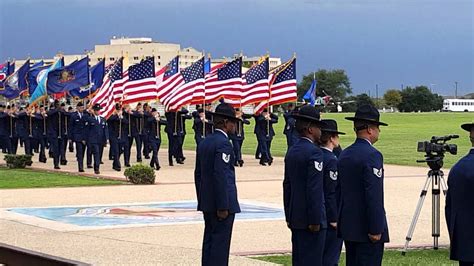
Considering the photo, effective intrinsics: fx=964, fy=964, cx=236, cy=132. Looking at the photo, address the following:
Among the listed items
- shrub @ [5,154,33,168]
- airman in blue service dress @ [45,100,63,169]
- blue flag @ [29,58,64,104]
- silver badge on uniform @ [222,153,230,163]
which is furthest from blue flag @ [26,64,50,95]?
silver badge on uniform @ [222,153,230,163]

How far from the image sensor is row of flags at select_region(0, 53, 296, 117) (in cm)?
2877

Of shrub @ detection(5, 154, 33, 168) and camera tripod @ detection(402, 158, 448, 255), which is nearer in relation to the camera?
camera tripod @ detection(402, 158, 448, 255)

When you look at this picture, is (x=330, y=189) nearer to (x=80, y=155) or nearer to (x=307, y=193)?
(x=307, y=193)

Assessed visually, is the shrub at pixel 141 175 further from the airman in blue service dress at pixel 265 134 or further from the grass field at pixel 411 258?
the grass field at pixel 411 258

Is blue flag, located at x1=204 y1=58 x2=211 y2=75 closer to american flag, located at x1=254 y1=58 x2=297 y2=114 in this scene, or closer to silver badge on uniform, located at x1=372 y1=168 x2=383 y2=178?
american flag, located at x1=254 y1=58 x2=297 y2=114

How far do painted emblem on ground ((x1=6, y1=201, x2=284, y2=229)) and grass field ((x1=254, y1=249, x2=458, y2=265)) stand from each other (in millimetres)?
3875

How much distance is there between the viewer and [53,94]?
32344mm

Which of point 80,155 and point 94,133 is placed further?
point 80,155

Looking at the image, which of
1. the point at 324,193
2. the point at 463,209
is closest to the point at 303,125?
the point at 324,193

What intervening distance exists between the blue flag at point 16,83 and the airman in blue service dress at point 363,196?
93.4 feet

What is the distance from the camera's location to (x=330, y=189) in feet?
30.9

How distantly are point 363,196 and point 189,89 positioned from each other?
67.3 feet

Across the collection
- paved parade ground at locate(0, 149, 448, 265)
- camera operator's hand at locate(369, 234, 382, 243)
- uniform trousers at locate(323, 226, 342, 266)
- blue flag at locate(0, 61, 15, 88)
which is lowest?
paved parade ground at locate(0, 149, 448, 265)

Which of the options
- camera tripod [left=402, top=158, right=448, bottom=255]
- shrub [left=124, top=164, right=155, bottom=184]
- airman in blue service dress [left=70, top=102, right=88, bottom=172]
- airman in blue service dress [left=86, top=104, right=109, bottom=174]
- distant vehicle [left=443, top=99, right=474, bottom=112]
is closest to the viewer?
camera tripod [left=402, top=158, right=448, bottom=255]
